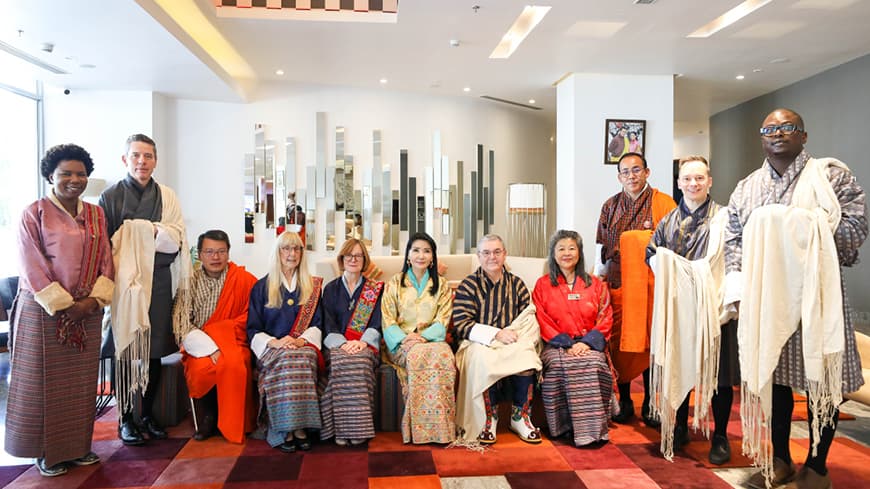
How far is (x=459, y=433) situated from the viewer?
10.1 feet

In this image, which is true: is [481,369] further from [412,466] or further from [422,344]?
[412,466]

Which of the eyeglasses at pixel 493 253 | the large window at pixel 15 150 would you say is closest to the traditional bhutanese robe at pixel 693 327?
the eyeglasses at pixel 493 253

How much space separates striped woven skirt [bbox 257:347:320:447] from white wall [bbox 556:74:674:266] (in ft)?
13.2

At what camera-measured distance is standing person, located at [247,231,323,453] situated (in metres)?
2.90

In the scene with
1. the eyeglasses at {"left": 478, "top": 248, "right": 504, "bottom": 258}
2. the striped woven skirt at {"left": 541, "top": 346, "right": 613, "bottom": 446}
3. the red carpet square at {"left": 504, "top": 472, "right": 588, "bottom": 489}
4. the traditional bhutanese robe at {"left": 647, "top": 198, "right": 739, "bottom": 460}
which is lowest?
the red carpet square at {"left": 504, "top": 472, "right": 588, "bottom": 489}

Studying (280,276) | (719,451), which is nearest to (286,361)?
(280,276)

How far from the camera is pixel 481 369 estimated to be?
3.02 metres

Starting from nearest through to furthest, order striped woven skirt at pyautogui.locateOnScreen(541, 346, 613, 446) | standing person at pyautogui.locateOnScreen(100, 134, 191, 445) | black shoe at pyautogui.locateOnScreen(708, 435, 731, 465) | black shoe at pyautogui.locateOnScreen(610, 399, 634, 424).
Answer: black shoe at pyautogui.locateOnScreen(708, 435, 731, 465) → standing person at pyautogui.locateOnScreen(100, 134, 191, 445) → striped woven skirt at pyautogui.locateOnScreen(541, 346, 613, 446) → black shoe at pyautogui.locateOnScreen(610, 399, 634, 424)

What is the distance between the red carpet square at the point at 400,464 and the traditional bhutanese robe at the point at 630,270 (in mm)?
1274

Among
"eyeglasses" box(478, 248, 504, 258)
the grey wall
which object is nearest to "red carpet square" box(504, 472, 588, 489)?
"eyeglasses" box(478, 248, 504, 258)

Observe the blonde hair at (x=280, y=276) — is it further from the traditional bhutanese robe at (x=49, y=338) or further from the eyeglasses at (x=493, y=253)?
the eyeglasses at (x=493, y=253)

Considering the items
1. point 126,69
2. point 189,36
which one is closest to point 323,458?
point 189,36

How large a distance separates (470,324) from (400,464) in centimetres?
88

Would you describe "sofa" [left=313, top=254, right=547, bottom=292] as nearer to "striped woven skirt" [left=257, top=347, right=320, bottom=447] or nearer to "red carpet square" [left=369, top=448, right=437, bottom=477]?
"striped woven skirt" [left=257, top=347, right=320, bottom=447]
